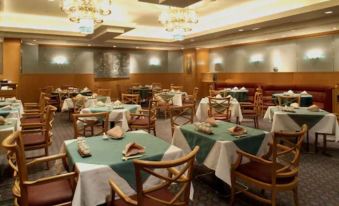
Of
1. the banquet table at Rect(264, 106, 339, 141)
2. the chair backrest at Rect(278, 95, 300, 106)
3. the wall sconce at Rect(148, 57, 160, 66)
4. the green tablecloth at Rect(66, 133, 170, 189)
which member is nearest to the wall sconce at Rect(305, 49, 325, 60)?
the chair backrest at Rect(278, 95, 300, 106)

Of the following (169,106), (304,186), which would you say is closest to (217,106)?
(169,106)

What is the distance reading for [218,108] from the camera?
5715 mm

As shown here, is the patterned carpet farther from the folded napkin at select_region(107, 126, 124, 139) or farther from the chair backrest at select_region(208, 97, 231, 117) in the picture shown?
the chair backrest at select_region(208, 97, 231, 117)

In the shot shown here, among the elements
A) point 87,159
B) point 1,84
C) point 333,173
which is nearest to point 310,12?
point 333,173

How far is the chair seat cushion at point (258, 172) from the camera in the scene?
7.89 feet

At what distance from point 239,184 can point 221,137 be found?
0.76 meters

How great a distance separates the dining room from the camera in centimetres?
204

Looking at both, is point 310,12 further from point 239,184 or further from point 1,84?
point 1,84

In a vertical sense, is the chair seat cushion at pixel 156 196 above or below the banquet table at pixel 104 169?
below

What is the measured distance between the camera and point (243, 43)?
467 inches

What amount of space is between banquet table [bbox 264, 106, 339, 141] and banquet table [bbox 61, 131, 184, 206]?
286 cm

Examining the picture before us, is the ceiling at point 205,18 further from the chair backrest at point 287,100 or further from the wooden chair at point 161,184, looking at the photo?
the wooden chair at point 161,184

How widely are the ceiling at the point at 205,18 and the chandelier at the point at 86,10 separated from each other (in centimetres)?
171

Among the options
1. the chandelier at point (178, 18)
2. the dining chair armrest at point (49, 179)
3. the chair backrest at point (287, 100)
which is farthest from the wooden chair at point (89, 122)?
the chair backrest at point (287, 100)
